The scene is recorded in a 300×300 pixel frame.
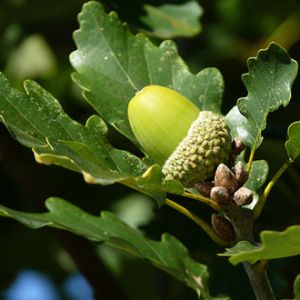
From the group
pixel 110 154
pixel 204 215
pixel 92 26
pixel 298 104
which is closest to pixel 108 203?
pixel 298 104

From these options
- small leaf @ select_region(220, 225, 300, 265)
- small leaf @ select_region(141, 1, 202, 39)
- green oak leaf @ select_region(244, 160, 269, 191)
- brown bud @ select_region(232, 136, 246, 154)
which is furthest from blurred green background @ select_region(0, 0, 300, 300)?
small leaf @ select_region(220, 225, 300, 265)

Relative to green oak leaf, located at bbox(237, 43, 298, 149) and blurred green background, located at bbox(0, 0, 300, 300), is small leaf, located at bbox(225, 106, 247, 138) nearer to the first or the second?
green oak leaf, located at bbox(237, 43, 298, 149)

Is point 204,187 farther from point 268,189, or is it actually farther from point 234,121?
point 234,121

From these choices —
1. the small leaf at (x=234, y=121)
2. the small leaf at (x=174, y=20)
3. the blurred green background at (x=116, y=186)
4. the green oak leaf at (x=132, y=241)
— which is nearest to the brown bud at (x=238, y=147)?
the small leaf at (x=234, y=121)

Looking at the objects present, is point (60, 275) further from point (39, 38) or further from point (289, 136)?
point (289, 136)

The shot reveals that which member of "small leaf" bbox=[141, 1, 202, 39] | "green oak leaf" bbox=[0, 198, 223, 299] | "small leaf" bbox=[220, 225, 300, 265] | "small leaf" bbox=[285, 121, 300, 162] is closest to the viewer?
"small leaf" bbox=[220, 225, 300, 265]

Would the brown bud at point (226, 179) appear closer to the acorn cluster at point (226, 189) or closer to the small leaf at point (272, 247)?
the acorn cluster at point (226, 189)

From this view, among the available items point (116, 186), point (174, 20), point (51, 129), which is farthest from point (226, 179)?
point (116, 186)

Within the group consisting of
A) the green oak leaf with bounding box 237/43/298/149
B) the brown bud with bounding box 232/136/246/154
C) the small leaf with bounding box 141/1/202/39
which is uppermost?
the green oak leaf with bounding box 237/43/298/149
